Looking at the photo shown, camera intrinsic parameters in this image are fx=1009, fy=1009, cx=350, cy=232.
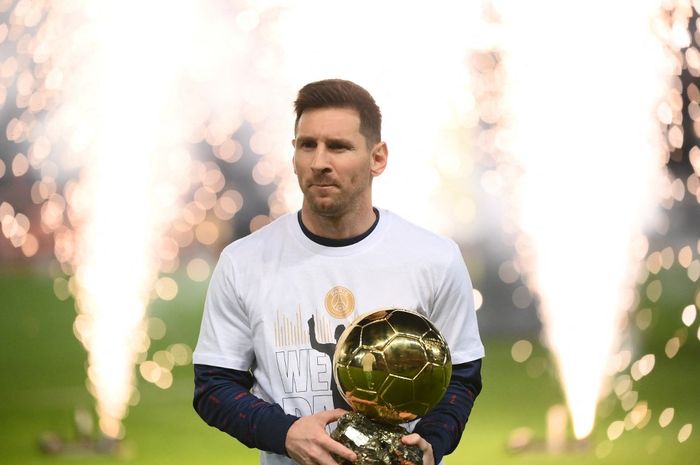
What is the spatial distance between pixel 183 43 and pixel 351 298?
195 cm

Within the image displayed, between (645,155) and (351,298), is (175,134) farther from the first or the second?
(351,298)

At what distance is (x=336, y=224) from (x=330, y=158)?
0.13 m

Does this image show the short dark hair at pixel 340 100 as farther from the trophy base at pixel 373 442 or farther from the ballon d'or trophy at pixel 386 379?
the trophy base at pixel 373 442

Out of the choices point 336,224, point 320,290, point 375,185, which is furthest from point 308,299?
point 375,185

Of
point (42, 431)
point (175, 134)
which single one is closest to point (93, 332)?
point (42, 431)

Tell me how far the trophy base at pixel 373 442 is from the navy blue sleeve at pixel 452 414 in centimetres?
Result: 14

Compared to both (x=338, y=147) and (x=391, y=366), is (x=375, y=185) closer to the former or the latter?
(x=338, y=147)

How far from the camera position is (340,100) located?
163 centimetres

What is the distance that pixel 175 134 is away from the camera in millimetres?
3344

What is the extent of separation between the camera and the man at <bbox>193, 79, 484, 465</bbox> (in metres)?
1.61

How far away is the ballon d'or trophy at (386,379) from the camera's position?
54.2 inches

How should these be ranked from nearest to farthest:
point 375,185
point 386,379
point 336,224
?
point 386,379 < point 336,224 < point 375,185

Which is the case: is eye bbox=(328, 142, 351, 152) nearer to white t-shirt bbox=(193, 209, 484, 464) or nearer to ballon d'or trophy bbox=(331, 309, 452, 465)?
white t-shirt bbox=(193, 209, 484, 464)

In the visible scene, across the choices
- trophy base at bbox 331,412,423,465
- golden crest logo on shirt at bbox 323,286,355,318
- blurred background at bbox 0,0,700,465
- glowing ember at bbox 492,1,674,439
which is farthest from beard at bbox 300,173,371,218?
glowing ember at bbox 492,1,674,439
